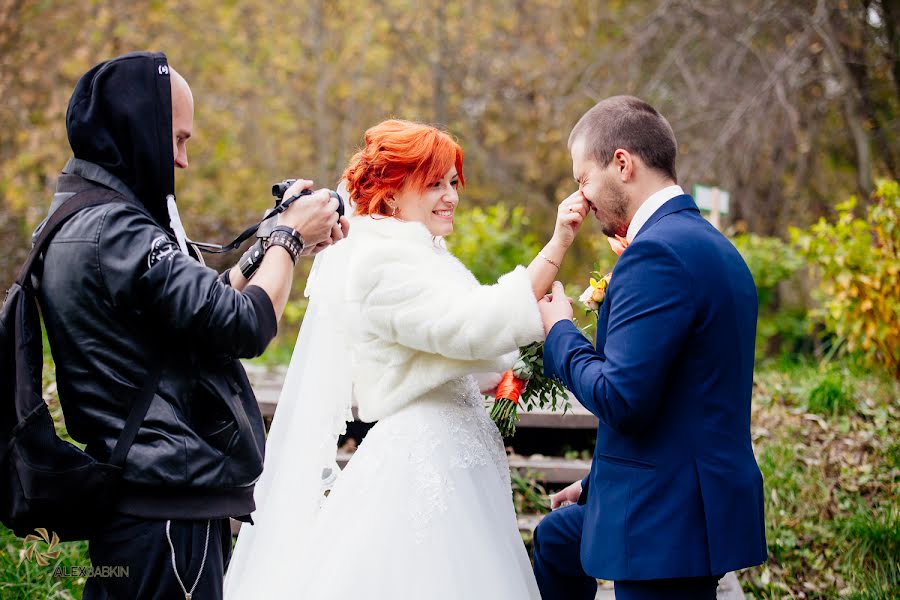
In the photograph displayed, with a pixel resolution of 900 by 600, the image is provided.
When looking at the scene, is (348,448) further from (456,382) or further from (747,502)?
(747,502)

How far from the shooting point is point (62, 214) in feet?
8.01

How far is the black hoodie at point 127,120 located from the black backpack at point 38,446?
10cm

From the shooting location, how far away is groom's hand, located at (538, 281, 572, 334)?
2906mm

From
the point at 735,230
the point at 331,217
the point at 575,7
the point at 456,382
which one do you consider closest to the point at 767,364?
the point at 735,230

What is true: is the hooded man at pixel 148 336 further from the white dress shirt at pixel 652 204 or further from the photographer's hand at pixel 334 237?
the white dress shirt at pixel 652 204

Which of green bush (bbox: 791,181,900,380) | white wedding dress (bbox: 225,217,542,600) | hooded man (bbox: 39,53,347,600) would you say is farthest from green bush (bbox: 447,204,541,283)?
hooded man (bbox: 39,53,347,600)

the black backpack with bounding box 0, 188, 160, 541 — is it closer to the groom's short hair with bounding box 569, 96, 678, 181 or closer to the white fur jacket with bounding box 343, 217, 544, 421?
the white fur jacket with bounding box 343, 217, 544, 421

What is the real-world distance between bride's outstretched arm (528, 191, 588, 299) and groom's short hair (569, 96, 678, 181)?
0.51 feet

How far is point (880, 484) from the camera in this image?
497 centimetres

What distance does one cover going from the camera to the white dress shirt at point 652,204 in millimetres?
2734

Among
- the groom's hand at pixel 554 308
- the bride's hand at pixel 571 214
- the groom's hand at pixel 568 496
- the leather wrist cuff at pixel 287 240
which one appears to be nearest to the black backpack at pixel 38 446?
the leather wrist cuff at pixel 287 240

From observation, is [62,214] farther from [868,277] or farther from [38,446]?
[868,277]

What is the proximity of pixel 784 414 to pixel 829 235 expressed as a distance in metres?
1.45

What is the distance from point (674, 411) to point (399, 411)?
40.2 inches
